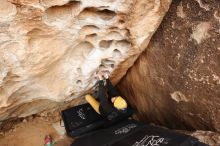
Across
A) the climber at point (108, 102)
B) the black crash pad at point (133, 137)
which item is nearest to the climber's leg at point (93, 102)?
the climber at point (108, 102)

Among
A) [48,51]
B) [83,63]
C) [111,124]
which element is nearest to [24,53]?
[48,51]

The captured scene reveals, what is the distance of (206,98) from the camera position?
2.37m

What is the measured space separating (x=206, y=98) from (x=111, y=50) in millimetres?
787

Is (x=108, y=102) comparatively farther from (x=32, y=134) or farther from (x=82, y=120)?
(x=32, y=134)

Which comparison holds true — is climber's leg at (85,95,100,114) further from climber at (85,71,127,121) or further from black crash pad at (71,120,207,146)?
black crash pad at (71,120,207,146)

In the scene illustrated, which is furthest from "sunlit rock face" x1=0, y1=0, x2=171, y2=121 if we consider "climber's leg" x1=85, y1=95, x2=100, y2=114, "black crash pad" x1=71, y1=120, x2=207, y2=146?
"black crash pad" x1=71, y1=120, x2=207, y2=146

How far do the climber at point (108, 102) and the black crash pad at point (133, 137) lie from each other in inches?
4.5

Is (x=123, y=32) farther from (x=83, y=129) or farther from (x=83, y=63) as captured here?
(x=83, y=129)

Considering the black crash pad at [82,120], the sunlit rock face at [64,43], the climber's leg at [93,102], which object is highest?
the sunlit rock face at [64,43]

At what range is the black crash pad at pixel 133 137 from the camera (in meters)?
2.17

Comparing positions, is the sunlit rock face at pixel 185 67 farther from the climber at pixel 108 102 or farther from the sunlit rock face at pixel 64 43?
the climber at pixel 108 102

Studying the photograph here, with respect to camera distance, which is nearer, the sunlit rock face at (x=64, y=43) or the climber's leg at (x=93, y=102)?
the sunlit rock face at (x=64, y=43)

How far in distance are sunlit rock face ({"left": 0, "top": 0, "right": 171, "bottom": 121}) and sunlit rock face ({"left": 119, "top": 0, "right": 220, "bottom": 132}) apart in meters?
0.12

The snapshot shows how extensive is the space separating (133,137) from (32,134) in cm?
108
